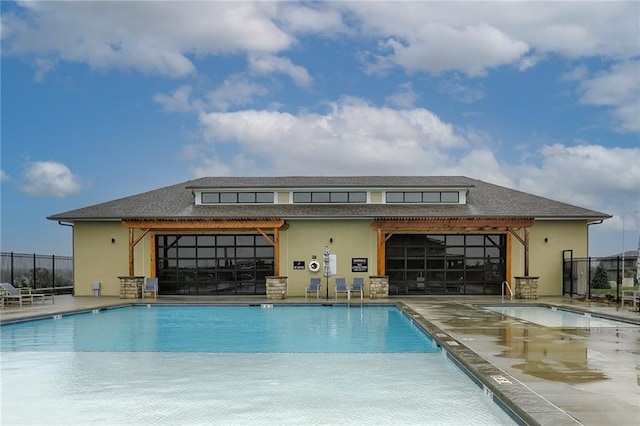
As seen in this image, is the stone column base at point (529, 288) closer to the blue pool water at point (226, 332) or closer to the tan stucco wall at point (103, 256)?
the blue pool water at point (226, 332)

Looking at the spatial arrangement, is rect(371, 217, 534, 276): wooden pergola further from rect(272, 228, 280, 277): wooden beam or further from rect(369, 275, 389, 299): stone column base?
rect(272, 228, 280, 277): wooden beam

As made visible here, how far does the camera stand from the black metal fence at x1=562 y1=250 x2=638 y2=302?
67.7 ft

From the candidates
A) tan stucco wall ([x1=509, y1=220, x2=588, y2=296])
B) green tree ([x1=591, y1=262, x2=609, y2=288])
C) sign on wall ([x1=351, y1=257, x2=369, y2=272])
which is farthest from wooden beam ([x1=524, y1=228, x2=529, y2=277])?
sign on wall ([x1=351, y1=257, x2=369, y2=272])

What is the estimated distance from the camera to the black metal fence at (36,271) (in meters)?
23.9

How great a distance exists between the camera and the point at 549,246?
925 inches

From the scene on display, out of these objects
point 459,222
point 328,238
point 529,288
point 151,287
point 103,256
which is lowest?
point 529,288

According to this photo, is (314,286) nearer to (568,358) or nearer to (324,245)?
(324,245)

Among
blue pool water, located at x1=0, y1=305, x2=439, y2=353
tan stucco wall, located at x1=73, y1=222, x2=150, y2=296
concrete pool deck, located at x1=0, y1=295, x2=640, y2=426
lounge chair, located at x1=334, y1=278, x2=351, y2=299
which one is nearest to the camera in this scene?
concrete pool deck, located at x1=0, y1=295, x2=640, y2=426

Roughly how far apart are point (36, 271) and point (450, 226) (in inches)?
718

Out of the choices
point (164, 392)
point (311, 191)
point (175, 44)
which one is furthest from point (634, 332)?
point (175, 44)

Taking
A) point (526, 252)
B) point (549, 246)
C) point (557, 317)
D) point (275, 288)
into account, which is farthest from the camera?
point (549, 246)

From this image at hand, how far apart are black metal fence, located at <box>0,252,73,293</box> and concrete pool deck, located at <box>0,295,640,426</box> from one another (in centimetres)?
716

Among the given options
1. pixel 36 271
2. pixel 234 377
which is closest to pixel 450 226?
pixel 234 377

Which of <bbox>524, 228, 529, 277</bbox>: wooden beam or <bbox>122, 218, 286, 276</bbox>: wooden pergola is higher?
<bbox>122, 218, 286, 276</bbox>: wooden pergola
